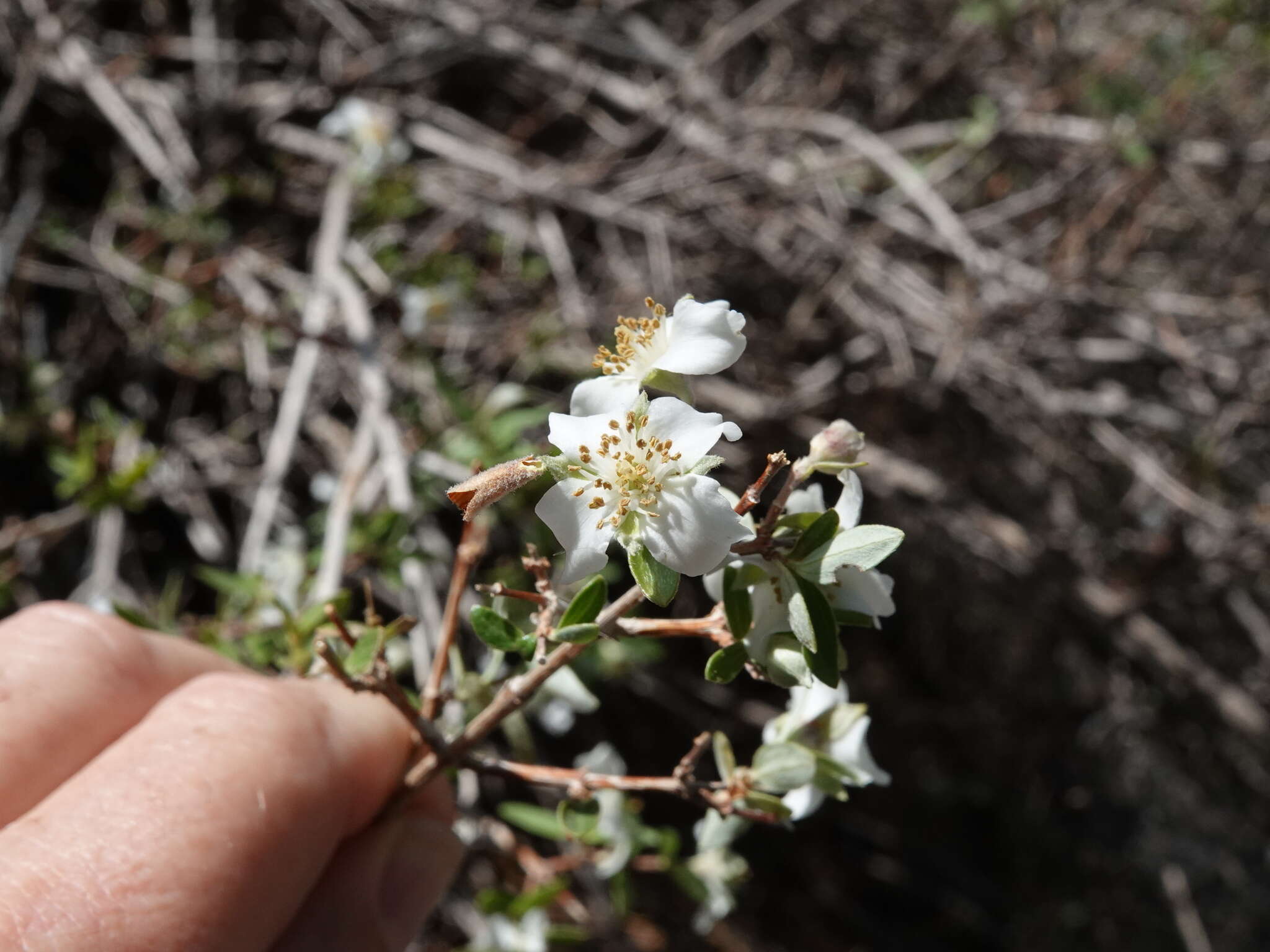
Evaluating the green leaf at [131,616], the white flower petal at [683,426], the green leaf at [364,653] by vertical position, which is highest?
the white flower petal at [683,426]

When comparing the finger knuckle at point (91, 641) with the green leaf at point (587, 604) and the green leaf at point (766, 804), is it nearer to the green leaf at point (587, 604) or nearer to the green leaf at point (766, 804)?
the green leaf at point (587, 604)

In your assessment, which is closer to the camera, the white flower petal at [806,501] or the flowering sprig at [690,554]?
the flowering sprig at [690,554]

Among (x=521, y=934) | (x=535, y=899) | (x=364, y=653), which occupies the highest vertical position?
(x=364, y=653)

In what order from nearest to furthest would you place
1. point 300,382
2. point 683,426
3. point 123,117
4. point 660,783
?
point 683,426 < point 660,783 < point 300,382 < point 123,117

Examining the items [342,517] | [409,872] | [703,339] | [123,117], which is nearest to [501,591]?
[703,339]

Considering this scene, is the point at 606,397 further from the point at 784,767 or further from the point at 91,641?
the point at 91,641

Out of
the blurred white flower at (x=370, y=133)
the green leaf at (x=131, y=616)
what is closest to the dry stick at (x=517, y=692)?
the green leaf at (x=131, y=616)

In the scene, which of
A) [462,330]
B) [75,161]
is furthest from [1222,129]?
[75,161]
